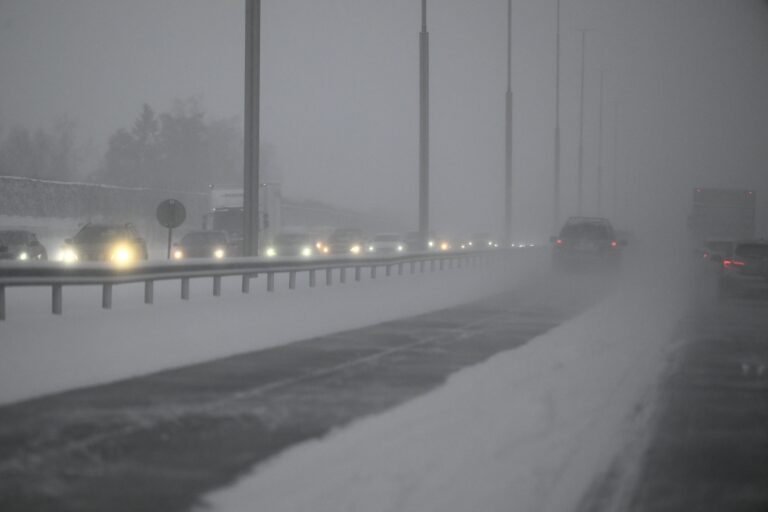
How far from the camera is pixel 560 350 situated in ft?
54.6

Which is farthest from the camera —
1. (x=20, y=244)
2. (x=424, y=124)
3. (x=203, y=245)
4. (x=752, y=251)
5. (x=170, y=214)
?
(x=203, y=245)

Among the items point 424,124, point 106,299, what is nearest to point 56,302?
point 106,299

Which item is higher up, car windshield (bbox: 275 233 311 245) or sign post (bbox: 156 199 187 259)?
sign post (bbox: 156 199 187 259)

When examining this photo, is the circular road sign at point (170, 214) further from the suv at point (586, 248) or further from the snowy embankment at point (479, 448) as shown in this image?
the suv at point (586, 248)

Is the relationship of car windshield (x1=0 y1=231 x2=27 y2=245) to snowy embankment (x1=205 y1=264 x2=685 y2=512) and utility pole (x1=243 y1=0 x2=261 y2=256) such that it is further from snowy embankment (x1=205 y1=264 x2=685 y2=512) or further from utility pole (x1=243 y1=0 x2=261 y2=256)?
snowy embankment (x1=205 y1=264 x2=685 y2=512)

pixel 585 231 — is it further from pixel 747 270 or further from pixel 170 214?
pixel 170 214

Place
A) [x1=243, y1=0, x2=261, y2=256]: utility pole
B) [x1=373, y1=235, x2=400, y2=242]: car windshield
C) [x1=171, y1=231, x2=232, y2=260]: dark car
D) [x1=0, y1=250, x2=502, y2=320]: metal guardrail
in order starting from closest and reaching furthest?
[x1=0, y1=250, x2=502, y2=320]: metal guardrail
[x1=243, y1=0, x2=261, y2=256]: utility pole
[x1=171, y1=231, x2=232, y2=260]: dark car
[x1=373, y1=235, x2=400, y2=242]: car windshield

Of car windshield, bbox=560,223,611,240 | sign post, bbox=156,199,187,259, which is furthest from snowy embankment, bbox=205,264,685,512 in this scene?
car windshield, bbox=560,223,611,240

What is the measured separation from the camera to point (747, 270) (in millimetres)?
30875

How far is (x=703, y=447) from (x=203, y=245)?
38.3 metres

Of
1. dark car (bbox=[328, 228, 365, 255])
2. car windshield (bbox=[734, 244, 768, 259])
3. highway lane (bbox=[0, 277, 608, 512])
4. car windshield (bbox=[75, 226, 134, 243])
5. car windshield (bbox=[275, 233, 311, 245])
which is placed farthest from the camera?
dark car (bbox=[328, 228, 365, 255])

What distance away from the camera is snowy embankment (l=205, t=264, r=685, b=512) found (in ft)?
22.7

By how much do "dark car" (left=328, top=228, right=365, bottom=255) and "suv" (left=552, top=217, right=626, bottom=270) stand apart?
17166 mm

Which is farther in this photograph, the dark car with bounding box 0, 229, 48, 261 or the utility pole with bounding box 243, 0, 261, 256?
the dark car with bounding box 0, 229, 48, 261
